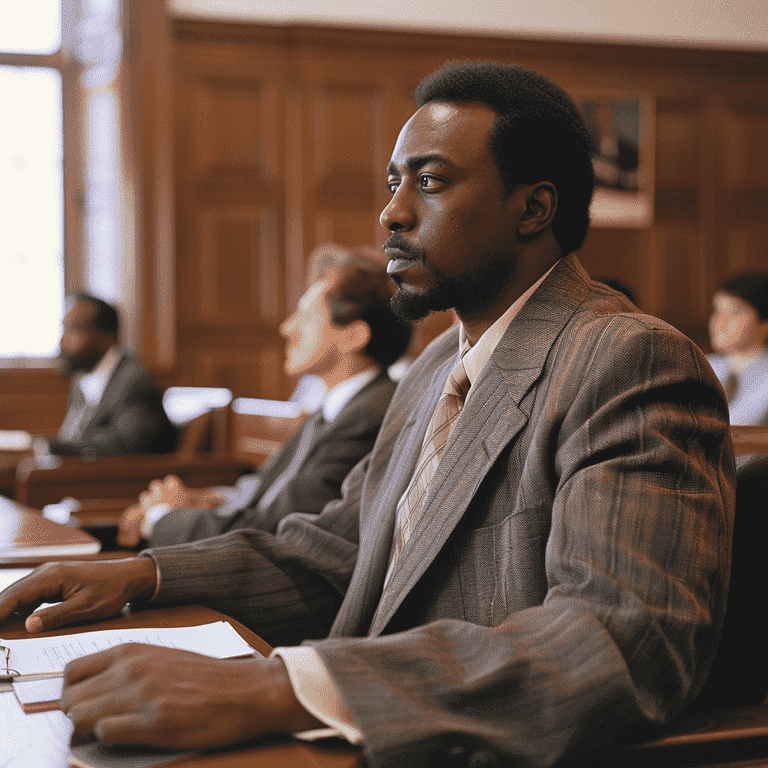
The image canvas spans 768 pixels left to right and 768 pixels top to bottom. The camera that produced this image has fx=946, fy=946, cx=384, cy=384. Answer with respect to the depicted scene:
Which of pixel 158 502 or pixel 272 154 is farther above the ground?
pixel 272 154

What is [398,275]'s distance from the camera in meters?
1.27

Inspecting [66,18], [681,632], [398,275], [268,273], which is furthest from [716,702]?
[66,18]

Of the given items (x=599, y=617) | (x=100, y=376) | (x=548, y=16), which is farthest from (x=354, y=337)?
(x=548, y=16)

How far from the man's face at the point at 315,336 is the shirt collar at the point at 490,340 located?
124cm

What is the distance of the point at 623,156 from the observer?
7059 mm

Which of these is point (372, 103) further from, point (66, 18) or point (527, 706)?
point (527, 706)

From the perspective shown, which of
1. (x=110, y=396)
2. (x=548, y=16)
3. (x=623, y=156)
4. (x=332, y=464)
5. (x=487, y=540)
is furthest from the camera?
(x=623, y=156)

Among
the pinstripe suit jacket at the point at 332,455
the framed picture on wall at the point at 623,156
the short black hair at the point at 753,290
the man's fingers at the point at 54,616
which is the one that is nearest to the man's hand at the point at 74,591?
the man's fingers at the point at 54,616

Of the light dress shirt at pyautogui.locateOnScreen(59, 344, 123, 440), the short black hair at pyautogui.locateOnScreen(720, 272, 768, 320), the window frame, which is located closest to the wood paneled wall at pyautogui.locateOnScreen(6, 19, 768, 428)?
the window frame

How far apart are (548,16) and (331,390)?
510cm

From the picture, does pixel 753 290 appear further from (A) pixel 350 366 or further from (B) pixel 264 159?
(A) pixel 350 366

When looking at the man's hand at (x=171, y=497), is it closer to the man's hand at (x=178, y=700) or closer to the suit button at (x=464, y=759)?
the man's hand at (x=178, y=700)

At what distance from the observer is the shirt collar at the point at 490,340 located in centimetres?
126

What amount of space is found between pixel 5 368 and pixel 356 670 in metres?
5.92
